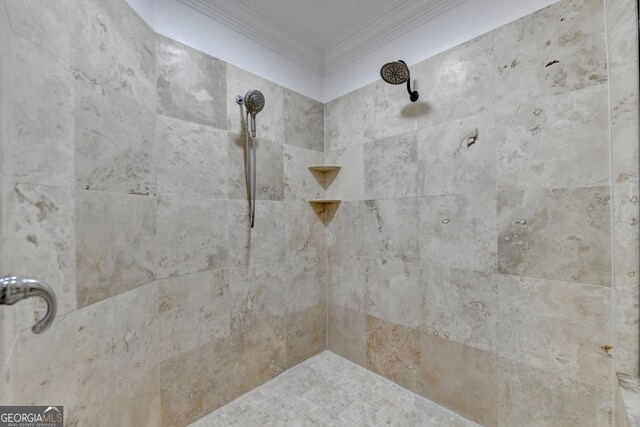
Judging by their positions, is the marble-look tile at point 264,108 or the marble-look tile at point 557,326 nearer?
the marble-look tile at point 557,326

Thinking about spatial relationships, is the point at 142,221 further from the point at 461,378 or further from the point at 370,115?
the point at 461,378

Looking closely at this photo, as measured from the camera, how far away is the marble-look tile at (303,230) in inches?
67.9

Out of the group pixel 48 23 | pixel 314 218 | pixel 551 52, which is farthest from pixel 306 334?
pixel 551 52

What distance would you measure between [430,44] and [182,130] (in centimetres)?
140

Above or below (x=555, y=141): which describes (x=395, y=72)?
above

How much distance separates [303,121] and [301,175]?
0.39 metres

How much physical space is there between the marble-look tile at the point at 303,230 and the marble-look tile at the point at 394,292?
430mm

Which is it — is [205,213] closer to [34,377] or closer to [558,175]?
[34,377]

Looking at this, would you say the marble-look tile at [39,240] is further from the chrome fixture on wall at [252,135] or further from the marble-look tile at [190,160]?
the chrome fixture on wall at [252,135]

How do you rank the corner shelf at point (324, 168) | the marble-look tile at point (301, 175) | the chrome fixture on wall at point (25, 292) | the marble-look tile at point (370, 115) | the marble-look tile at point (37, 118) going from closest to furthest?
1. the chrome fixture on wall at point (25, 292)
2. the marble-look tile at point (37, 118)
3. the marble-look tile at point (370, 115)
4. the marble-look tile at point (301, 175)
5. the corner shelf at point (324, 168)

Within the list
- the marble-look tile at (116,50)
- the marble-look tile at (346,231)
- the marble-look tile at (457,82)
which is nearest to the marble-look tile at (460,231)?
the marble-look tile at (457,82)

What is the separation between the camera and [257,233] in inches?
61.2

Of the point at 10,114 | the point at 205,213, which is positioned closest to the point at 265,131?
the point at 205,213

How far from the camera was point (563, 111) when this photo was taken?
1.04m
